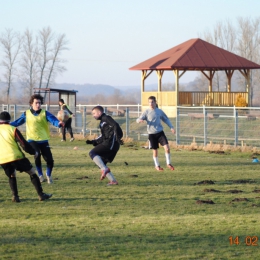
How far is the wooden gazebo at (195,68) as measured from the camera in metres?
45.0

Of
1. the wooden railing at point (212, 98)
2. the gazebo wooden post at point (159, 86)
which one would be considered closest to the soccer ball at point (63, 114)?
the gazebo wooden post at point (159, 86)

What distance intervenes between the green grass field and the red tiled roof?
94.1 feet

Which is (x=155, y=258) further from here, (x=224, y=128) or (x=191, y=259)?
(x=224, y=128)

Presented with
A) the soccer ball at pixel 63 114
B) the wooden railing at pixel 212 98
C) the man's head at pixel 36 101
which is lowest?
the soccer ball at pixel 63 114

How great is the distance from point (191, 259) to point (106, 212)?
318cm

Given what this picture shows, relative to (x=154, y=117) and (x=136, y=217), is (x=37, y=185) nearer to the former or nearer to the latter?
(x=136, y=217)

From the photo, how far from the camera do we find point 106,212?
10430mm

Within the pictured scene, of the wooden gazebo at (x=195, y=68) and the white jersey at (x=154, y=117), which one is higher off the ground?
the wooden gazebo at (x=195, y=68)

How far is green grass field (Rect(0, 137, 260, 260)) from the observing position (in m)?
7.86

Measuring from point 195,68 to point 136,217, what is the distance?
119ft
